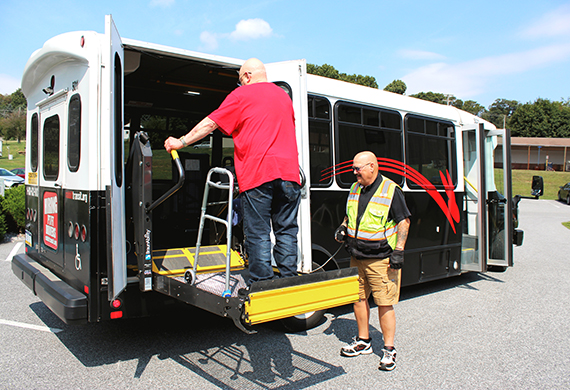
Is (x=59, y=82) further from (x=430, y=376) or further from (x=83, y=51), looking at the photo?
(x=430, y=376)

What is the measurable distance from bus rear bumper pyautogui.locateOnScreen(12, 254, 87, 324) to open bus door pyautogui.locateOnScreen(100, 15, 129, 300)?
0.37m

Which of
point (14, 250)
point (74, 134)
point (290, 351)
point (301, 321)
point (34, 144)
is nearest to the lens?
point (74, 134)

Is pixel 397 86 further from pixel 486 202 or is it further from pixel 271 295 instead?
pixel 271 295

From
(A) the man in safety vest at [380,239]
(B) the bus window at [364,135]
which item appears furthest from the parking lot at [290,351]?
(B) the bus window at [364,135]

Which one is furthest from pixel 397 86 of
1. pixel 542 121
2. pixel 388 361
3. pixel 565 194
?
pixel 388 361

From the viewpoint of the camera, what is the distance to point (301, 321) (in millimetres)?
4848

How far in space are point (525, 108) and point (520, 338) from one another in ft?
237

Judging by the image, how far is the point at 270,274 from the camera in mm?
3076

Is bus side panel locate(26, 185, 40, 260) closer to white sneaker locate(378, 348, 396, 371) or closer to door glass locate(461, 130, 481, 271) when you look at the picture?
white sneaker locate(378, 348, 396, 371)

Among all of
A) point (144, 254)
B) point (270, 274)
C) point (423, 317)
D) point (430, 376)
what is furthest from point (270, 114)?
point (423, 317)

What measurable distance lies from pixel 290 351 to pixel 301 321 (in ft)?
1.94

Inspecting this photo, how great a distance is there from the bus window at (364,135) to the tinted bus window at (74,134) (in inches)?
109

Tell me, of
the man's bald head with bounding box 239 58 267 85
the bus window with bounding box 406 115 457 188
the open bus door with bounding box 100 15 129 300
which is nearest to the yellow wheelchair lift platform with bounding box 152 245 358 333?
the open bus door with bounding box 100 15 129 300

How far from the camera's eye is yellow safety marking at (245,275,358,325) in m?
2.71
